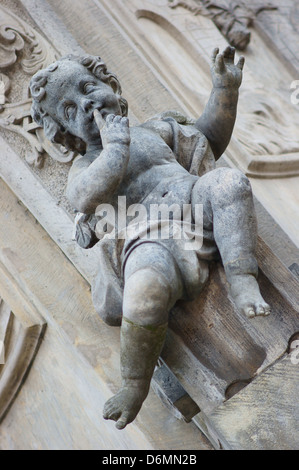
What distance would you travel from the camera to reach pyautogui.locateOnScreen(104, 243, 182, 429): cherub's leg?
214cm

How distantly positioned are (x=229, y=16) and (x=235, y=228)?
90.5 inches

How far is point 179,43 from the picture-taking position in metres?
3.96

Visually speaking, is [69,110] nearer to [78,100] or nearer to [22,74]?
[78,100]

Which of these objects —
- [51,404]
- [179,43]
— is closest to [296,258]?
[51,404]

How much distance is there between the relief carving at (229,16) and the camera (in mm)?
4121

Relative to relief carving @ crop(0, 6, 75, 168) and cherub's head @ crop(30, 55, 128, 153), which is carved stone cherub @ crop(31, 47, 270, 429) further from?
relief carving @ crop(0, 6, 75, 168)

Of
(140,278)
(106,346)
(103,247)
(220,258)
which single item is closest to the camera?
(140,278)

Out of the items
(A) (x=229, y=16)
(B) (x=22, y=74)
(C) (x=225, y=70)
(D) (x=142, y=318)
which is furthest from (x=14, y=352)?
(A) (x=229, y=16)

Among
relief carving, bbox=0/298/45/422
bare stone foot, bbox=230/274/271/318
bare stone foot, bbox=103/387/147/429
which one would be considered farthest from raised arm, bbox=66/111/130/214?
relief carving, bbox=0/298/45/422

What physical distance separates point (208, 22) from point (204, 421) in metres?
2.27

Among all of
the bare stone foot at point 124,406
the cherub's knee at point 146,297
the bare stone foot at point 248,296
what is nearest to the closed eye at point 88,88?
the cherub's knee at point 146,297

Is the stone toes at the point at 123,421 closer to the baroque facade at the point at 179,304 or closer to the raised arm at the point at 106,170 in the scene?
the baroque facade at the point at 179,304

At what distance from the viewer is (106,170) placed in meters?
2.31
